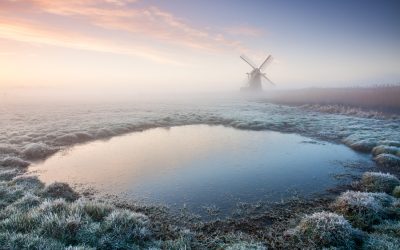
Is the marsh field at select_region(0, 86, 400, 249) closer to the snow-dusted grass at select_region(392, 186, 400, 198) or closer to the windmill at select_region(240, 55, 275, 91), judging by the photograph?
the snow-dusted grass at select_region(392, 186, 400, 198)

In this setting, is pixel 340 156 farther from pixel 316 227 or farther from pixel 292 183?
pixel 316 227

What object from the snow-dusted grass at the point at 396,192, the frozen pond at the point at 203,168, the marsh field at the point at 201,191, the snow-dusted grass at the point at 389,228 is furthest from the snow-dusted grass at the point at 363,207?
the frozen pond at the point at 203,168

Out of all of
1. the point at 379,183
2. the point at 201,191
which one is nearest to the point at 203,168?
the point at 201,191

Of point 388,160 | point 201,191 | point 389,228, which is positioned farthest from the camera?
point 388,160

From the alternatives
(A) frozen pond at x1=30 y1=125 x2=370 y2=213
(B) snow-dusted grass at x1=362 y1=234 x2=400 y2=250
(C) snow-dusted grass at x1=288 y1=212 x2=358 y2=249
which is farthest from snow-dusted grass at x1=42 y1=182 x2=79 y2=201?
(B) snow-dusted grass at x1=362 y1=234 x2=400 y2=250

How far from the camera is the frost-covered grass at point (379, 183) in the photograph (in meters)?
19.0

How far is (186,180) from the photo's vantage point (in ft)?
71.1

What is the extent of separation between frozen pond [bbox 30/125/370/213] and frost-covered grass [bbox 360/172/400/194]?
2289 mm

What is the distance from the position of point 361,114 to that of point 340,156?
128ft

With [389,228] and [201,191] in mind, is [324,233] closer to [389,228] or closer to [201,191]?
[389,228]

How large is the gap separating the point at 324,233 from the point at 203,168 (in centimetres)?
1365

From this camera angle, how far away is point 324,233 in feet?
40.3

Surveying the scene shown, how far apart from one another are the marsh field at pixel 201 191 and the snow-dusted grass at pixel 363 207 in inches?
2.3

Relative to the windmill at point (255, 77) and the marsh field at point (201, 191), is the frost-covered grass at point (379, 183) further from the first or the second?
the windmill at point (255, 77)
